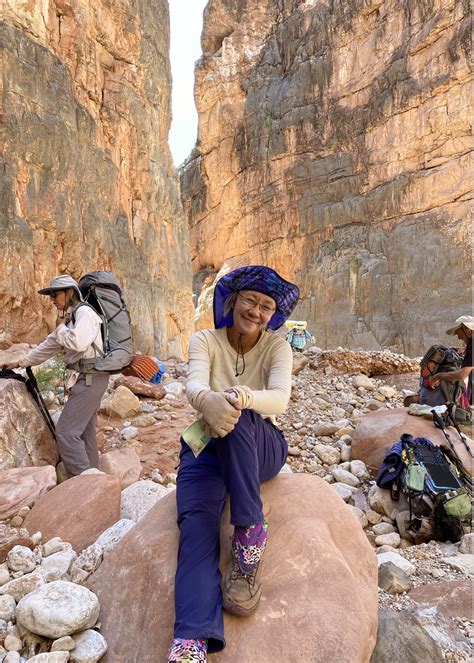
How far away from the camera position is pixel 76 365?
3314 millimetres

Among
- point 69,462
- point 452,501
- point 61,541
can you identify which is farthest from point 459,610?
point 69,462

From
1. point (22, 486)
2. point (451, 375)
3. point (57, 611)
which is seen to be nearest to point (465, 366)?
point (451, 375)

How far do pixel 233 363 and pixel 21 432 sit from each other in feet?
6.23

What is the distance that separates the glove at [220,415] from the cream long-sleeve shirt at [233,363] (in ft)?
1.14

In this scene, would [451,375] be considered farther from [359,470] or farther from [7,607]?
[7,607]

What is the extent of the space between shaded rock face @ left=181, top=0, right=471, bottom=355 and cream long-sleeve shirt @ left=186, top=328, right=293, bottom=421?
2071 centimetres

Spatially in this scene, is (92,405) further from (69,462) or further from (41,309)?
(41,309)

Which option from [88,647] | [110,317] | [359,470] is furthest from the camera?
[359,470]

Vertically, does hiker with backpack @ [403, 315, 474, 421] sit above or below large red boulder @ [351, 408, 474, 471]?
above

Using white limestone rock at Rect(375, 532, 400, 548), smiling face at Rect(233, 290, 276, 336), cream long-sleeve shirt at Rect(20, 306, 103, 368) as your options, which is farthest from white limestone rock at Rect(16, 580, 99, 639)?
white limestone rock at Rect(375, 532, 400, 548)

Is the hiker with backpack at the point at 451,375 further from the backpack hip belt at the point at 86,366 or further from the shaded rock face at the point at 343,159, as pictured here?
the shaded rock face at the point at 343,159

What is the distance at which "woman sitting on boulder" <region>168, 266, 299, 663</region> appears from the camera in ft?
4.83

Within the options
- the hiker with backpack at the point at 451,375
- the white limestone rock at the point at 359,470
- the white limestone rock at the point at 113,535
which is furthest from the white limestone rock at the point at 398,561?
the hiker with backpack at the point at 451,375

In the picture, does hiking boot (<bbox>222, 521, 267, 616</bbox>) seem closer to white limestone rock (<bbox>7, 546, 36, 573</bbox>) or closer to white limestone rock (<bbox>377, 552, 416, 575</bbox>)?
white limestone rock (<bbox>7, 546, 36, 573</bbox>)
